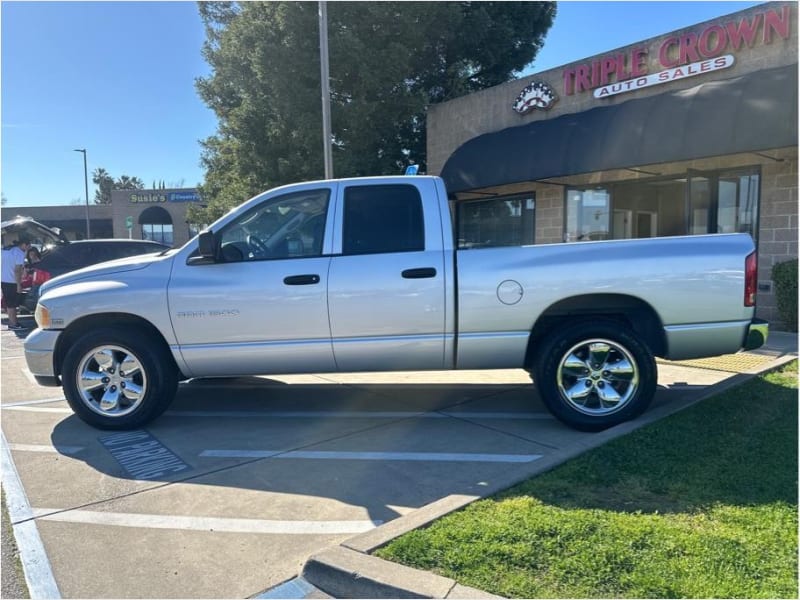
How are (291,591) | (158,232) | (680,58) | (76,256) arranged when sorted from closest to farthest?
(291,591), (680,58), (76,256), (158,232)

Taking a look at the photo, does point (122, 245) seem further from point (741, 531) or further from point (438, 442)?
point (741, 531)

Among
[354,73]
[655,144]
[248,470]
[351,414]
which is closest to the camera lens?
[248,470]

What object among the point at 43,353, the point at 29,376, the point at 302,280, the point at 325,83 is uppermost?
the point at 325,83

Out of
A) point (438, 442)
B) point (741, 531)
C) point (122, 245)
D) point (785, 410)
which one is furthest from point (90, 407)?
point (122, 245)

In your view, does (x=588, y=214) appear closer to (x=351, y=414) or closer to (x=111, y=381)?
(x=351, y=414)

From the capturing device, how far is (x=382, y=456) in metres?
4.37

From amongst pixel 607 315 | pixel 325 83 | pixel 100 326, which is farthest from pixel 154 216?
pixel 607 315

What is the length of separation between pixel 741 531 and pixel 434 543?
5.13 feet

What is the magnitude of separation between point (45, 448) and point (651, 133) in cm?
954

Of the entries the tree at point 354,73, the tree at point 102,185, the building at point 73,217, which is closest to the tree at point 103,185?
the tree at point 102,185

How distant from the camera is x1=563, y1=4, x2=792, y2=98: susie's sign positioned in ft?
30.5

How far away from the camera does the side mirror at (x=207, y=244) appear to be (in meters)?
4.68

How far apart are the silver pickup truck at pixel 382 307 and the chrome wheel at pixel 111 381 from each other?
0.04 ft

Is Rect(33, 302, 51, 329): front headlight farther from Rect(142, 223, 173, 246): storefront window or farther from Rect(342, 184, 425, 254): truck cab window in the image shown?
Rect(142, 223, 173, 246): storefront window
